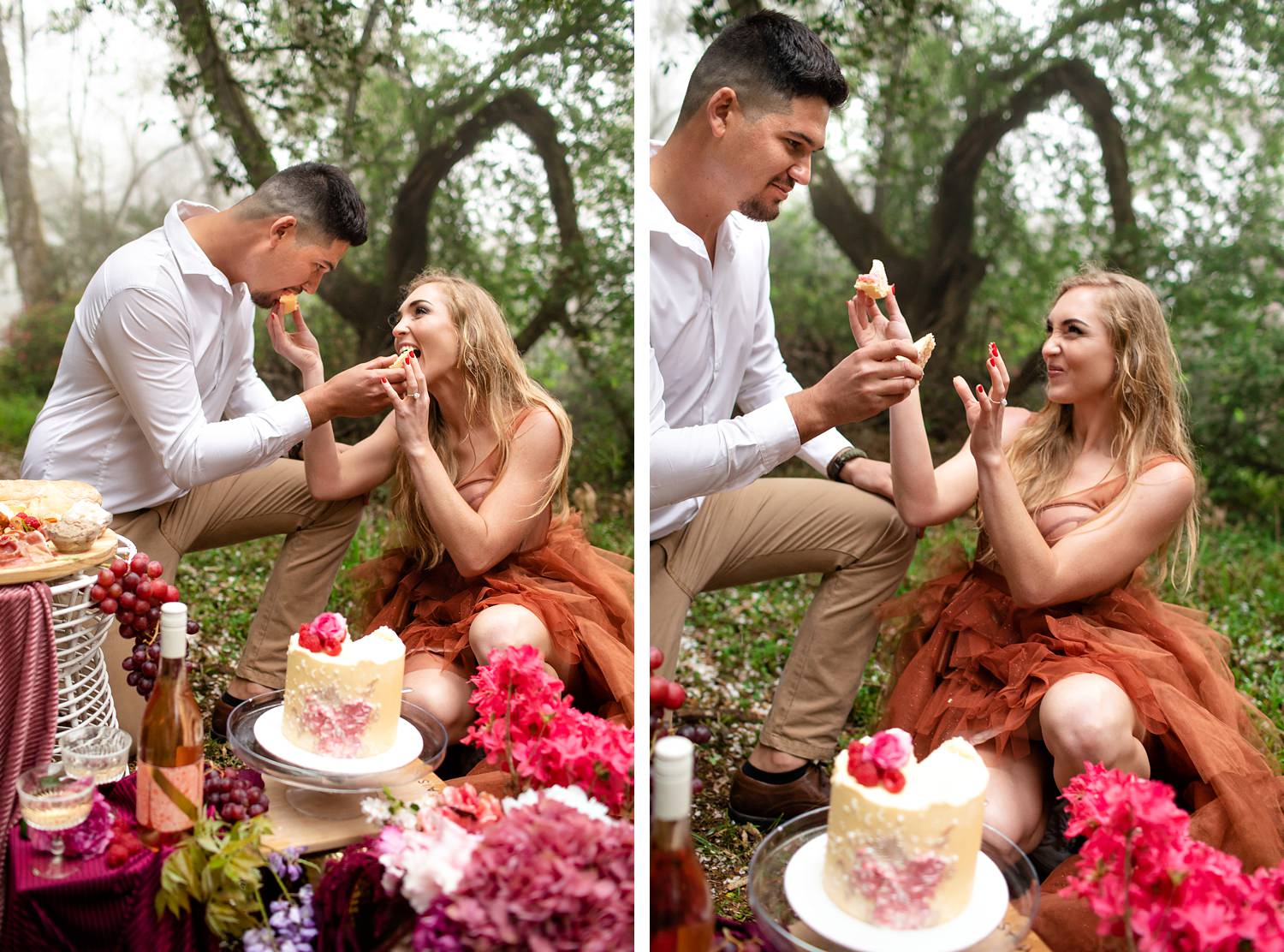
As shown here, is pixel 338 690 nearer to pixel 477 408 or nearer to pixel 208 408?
pixel 477 408

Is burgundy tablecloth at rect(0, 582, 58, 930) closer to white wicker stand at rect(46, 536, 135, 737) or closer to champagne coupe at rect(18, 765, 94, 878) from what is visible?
white wicker stand at rect(46, 536, 135, 737)

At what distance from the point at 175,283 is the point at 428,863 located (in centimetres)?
146

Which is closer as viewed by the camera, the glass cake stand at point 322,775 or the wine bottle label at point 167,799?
the wine bottle label at point 167,799

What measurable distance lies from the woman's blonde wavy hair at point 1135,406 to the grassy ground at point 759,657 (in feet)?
0.86

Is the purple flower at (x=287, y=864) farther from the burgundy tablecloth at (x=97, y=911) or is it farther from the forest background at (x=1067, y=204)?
the forest background at (x=1067, y=204)

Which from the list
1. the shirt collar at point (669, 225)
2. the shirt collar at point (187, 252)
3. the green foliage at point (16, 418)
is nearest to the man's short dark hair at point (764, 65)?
→ the shirt collar at point (669, 225)

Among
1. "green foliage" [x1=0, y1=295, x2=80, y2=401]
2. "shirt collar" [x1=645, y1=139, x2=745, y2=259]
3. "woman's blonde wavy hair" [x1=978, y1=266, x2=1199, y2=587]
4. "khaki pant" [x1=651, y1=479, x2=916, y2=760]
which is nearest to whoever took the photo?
"shirt collar" [x1=645, y1=139, x2=745, y2=259]

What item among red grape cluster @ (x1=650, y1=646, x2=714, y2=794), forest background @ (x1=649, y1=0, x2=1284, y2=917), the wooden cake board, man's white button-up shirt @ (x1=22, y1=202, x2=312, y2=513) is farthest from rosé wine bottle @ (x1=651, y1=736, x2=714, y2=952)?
forest background @ (x1=649, y1=0, x2=1284, y2=917)

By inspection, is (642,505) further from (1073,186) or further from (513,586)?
(1073,186)

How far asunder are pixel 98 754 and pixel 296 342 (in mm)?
1096

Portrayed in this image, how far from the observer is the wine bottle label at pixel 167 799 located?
6.27ft

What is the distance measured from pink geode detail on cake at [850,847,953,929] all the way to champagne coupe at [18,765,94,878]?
3.96ft

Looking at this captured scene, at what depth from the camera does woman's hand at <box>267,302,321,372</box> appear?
2.70m

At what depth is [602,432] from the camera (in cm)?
282
